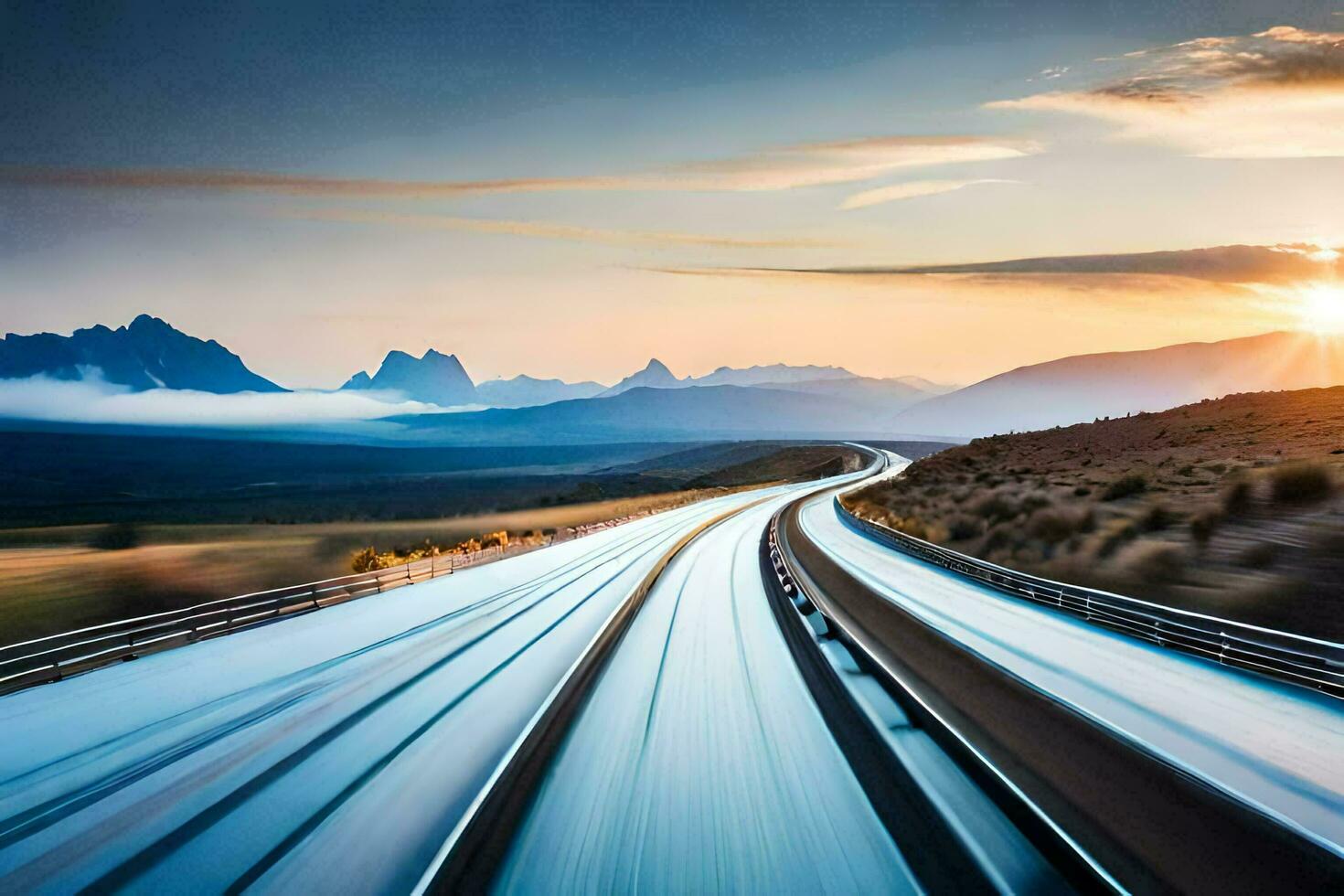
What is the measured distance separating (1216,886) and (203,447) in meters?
192

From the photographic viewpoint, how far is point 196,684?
9930 millimetres

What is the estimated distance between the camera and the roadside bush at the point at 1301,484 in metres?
16.1

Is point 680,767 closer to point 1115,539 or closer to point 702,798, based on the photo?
point 702,798

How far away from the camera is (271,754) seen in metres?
7.09

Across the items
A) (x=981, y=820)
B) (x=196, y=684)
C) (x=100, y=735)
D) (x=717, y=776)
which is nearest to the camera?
(x=981, y=820)

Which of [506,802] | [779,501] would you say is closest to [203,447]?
[779,501]

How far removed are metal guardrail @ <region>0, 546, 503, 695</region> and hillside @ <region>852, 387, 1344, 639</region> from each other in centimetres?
1643

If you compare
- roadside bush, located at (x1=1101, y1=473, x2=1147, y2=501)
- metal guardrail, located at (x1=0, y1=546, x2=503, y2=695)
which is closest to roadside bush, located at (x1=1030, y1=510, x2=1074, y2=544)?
roadside bush, located at (x1=1101, y1=473, x2=1147, y2=501)

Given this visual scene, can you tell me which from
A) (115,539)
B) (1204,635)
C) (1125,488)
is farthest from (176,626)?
(1125,488)

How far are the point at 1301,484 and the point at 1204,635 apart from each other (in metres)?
9.85

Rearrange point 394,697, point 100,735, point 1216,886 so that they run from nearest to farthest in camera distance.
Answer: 1. point 1216,886
2. point 100,735
3. point 394,697

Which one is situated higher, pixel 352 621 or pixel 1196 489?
pixel 1196 489

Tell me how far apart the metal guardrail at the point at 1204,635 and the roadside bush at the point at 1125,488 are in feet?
26.4

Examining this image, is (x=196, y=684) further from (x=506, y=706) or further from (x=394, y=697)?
(x=506, y=706)
